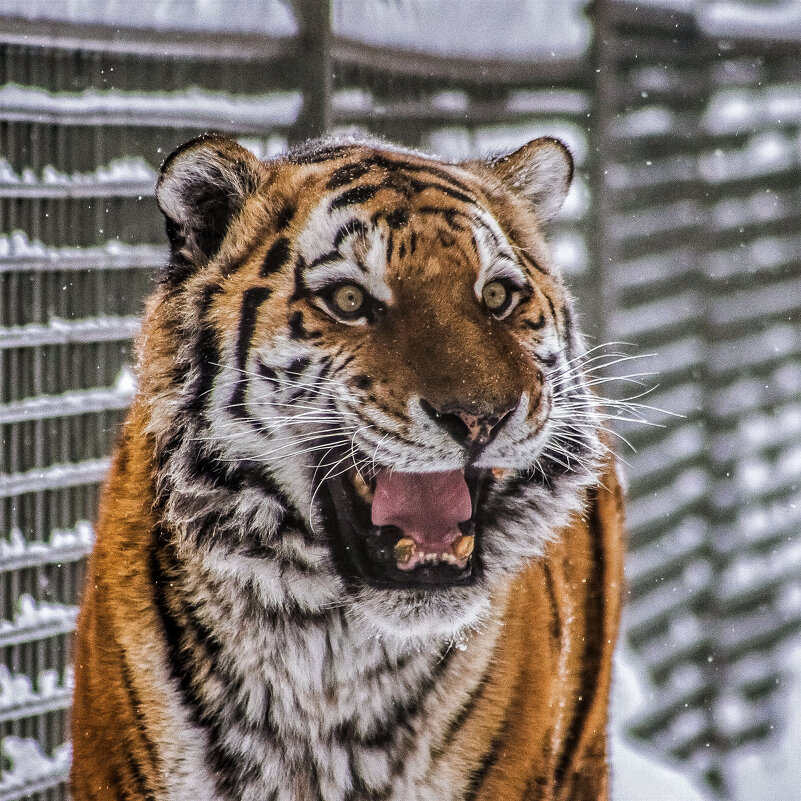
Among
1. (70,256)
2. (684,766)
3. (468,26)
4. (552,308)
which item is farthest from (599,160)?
(684,766)

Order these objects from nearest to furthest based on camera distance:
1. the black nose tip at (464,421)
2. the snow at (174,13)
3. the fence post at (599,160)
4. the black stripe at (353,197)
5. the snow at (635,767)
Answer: the black nose tip at (464,421)
the black stripe at (353,197)
the snow at (174,13)
the fence post at (599,160)
the snow at (635,767)

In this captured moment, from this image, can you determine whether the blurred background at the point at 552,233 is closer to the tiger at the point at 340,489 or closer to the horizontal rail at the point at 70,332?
the horizontal rail at the point at 70,332

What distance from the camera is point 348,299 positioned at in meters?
0.96

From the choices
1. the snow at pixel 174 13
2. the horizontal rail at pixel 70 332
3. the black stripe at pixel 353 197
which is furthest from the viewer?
the horizontal rail at pixel 70 332

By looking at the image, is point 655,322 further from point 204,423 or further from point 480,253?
point 204,423

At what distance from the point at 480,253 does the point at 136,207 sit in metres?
0.61

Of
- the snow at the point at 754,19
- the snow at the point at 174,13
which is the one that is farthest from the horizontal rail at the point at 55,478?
the snow at the point at 754,19

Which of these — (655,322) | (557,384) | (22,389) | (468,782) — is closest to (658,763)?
(655,322)

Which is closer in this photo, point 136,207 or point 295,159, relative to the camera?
point 295,159

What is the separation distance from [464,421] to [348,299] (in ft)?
0.58

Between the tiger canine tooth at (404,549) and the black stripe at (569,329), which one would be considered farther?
the black stripe at (569,329)

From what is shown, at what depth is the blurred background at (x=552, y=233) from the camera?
1.32 metres

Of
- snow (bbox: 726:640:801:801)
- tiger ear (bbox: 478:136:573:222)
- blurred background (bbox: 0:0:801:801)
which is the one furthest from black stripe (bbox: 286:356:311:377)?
snow (bbox: 726:640:801:801)

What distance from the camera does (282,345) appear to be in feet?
3.14
